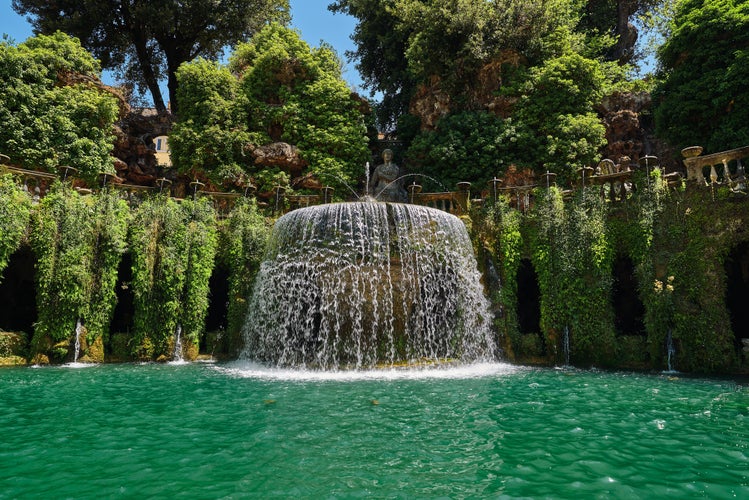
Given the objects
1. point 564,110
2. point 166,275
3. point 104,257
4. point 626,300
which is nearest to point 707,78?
point 564,110

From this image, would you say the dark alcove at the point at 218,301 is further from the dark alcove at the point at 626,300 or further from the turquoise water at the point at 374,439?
the dark alcove at the point at 626,300

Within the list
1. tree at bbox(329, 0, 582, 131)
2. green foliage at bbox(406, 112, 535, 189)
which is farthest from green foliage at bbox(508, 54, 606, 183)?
tree at bbox(329, 0, 582, 131)

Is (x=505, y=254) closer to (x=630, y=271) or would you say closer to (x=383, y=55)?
(x=630, y=271)

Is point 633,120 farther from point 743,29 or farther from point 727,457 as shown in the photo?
point 727,457

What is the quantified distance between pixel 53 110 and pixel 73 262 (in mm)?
10070

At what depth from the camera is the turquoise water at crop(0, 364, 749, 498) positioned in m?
3.58

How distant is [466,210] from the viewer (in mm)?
13117

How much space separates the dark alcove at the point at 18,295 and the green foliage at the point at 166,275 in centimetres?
333

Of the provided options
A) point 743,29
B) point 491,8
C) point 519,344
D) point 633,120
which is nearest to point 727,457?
point 519,344

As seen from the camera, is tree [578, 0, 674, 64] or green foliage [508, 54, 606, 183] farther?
tree [578, 0, 674, 64]

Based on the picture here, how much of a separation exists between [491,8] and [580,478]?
2129 cm

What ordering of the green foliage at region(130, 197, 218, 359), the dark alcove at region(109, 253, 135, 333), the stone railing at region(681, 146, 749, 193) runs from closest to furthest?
the stone railing at region(681, 146, 749, 193)
the green foliage at region(130, 197, 218, 359)
the dark alcove at region(109, 253, 135, 333)

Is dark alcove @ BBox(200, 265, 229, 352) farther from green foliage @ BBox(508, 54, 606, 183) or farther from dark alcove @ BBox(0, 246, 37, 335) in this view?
green foliage @ BBox(508, 54, 606, 183)

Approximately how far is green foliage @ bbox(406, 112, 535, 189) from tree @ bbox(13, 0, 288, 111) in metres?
13.9
